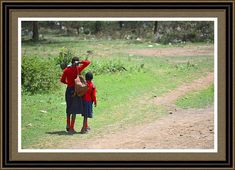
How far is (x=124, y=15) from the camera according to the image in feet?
30.6

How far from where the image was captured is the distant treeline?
9.50 m

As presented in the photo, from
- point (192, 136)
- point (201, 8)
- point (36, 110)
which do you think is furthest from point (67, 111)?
point (201, 8)

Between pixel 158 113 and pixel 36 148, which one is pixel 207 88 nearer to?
pixel 158 113

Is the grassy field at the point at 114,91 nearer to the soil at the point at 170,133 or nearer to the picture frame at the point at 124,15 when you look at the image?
the soil at the point at 170,133

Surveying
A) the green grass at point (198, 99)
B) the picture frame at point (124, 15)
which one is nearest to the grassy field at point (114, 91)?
the green grass at point (198, 99)

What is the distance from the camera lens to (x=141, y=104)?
973 cm

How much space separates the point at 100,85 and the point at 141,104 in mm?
671

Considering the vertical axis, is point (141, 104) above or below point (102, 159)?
above

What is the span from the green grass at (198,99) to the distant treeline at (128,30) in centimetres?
76

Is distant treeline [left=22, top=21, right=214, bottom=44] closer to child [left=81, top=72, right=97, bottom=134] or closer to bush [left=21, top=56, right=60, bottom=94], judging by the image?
bush [left=21, top=56, right=60, bottom=94]

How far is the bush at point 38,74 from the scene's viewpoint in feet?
31.6

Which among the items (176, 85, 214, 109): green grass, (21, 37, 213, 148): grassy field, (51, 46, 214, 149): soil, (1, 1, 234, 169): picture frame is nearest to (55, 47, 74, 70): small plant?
(21, 37, 213, 148): grassy field

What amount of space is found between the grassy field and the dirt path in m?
0.11

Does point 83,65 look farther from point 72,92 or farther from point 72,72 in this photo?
point 72,92
